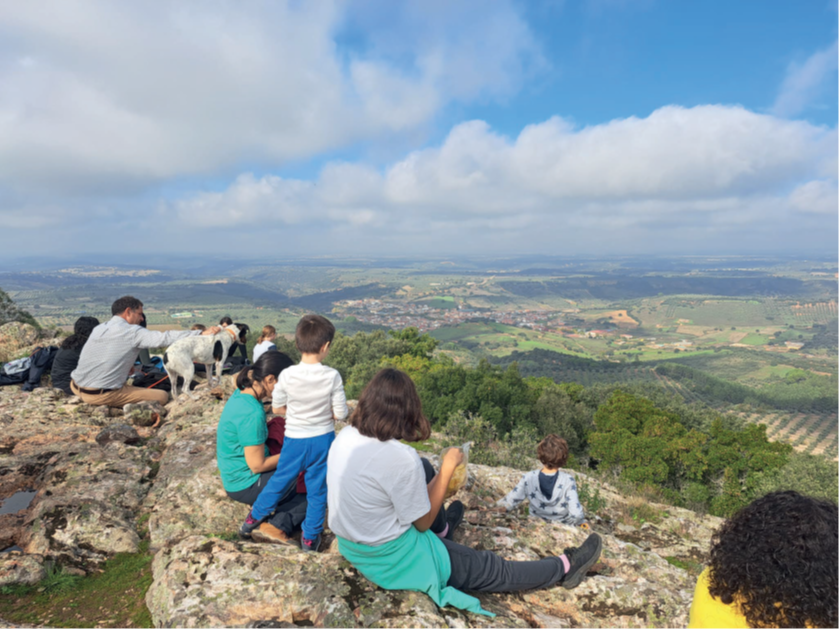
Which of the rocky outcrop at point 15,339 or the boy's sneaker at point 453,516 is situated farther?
the rocky outcrop at point 15,339

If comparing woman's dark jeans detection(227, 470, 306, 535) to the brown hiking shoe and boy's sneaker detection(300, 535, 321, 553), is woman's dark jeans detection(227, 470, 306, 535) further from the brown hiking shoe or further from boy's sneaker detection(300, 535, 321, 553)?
boy's sneaker detection(300, 535, 321, 553)

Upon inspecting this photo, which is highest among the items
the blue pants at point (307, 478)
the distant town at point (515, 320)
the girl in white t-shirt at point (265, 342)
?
the girl in white t-shirt at point (265, 342)

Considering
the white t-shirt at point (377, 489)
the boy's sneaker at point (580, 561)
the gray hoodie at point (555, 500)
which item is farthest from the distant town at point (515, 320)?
the white t-shirt at point (377, 489)

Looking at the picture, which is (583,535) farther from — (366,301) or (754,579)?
(366,301)

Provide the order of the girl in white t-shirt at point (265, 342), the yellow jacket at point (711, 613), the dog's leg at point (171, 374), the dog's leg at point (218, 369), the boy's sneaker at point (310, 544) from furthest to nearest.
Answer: the dog's leg at point (218, 369) → the girl in white t-shirt at point (265, 342) → the dog's leg at point (171, 374) → the boy's sneaker at point (310, 544) → the yellow jacket at point (711, 613)

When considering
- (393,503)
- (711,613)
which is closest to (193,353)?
(393,503)

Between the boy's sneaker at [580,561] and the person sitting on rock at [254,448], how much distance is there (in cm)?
275

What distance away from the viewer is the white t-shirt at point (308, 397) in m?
4.08

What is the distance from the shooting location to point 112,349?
7281 mm

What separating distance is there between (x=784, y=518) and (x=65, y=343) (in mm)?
11117

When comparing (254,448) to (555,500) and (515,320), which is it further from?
(515,320)

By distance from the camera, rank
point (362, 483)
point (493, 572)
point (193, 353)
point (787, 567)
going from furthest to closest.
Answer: point (193, 353) < point (493, 572) < point (362, 483) < point (787, 567)

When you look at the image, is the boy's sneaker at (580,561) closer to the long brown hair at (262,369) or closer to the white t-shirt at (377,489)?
the white t-shirt at (377,489)

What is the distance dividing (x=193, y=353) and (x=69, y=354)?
Answer: 7.93 feet
